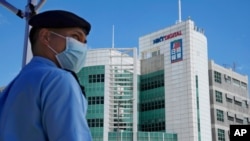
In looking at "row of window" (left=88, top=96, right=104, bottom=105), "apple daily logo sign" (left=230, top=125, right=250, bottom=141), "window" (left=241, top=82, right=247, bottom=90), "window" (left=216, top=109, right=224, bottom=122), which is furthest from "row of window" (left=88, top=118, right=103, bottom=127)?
"apple daily logo sign" (left=230, top=125, right=250, bottom=141)

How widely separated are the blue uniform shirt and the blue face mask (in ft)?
0.51

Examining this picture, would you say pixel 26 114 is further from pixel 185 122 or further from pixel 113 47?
pixel 113 47

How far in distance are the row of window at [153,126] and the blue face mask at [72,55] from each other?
5053 cm

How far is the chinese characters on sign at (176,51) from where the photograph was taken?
52219mm

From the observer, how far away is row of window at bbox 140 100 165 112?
5322cm

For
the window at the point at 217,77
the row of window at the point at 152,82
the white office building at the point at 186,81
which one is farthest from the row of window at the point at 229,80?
the row of window at the point at 152,82

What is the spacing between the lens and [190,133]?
48.9 metres

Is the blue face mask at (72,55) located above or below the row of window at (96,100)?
below

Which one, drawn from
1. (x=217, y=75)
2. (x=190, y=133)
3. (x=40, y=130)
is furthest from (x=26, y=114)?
(x=217, y=75)

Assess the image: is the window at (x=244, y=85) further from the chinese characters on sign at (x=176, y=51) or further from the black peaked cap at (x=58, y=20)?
the black peaked cap at (x=58, y=20)

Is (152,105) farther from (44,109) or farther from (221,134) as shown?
(44,109)

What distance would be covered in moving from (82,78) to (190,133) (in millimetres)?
14638

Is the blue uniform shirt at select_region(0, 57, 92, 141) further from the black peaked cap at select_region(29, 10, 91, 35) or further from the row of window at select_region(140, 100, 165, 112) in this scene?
the row of window at select_region(140, 100, 165, 112)

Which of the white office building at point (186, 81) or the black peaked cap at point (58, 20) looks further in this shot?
the white office building at point (186, 81)
